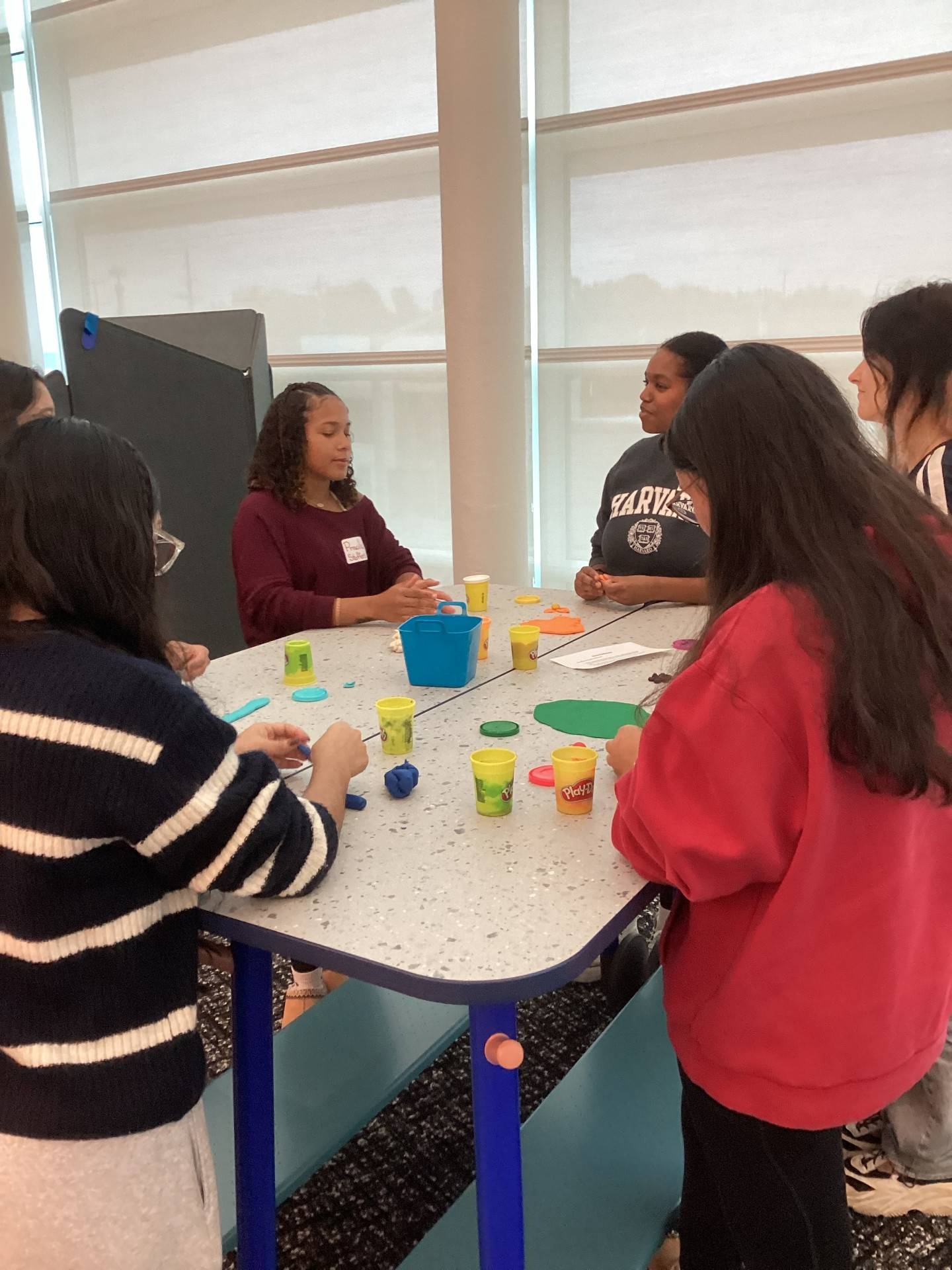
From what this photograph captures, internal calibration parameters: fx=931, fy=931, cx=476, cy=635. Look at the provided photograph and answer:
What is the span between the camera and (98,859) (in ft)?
3.08

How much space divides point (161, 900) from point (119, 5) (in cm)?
587

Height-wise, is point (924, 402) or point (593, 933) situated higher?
point (924, 402)

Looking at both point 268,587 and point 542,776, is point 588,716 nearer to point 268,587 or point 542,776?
point 542,776

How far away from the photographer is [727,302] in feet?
12.9

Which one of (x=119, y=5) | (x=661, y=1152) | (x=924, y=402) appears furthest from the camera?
(x=119, y=5)

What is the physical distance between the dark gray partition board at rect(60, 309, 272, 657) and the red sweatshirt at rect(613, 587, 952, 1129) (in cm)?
318

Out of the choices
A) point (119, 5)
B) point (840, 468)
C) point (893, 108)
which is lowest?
point (840, 468)

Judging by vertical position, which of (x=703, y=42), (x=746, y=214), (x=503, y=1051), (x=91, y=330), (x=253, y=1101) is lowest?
(x=253, y=1101)

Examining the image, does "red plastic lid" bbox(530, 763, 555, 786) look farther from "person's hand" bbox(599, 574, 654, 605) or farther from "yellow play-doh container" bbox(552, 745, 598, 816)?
"person's hand" bbox(599, 574, 654, 605)

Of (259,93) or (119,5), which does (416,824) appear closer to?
(259,93)

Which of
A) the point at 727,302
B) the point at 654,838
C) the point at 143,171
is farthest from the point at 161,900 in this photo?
the point at 143,171

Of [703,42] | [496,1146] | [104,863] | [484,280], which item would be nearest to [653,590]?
[496,1146]

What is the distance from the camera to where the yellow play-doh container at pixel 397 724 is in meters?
1.47

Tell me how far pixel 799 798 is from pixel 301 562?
1845 millimetres
